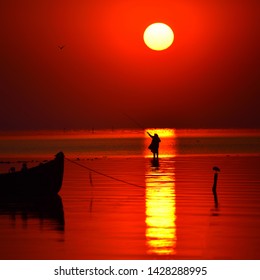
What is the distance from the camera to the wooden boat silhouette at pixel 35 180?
28.8m

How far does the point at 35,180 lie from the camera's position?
29141 mm

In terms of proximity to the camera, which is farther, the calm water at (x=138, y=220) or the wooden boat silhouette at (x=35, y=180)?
the wooden boat silhouette at (x=35, y=180)

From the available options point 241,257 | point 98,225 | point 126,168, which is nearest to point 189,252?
point 241,257

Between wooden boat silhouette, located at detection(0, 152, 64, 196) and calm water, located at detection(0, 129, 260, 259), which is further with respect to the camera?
wooden boat silhouette, located at detection(0, 152, 64, 196)

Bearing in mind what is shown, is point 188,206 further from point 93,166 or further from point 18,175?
point 93,166

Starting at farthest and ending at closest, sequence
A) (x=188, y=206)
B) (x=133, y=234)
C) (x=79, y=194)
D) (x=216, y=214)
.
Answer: (x=79, y=194), (x=188, y=206), (x=216, y=214), (x=133, y=234)

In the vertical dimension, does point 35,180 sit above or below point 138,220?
above

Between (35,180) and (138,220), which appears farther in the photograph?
(35,180)

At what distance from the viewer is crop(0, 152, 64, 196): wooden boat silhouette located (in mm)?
28766

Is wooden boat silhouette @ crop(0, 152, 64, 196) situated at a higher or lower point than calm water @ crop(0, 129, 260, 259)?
higher

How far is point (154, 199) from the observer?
27.7 metres

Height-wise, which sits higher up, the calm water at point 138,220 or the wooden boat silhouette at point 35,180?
the wooden boat silhouette at point 35,180

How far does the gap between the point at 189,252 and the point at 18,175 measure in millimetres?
11552
